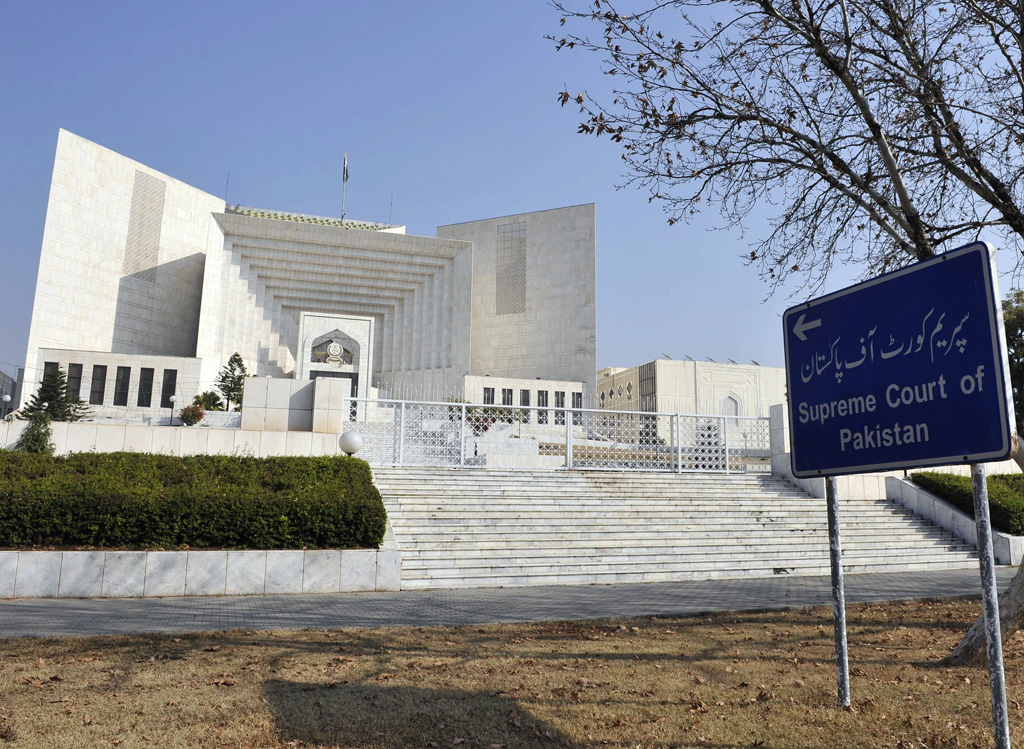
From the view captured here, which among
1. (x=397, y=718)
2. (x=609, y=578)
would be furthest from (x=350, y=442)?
(x=397, y=718)

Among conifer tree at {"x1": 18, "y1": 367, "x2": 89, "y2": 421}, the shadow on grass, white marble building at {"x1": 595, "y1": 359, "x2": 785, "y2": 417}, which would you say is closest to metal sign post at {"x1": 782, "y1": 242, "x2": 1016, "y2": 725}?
the shadow on grass

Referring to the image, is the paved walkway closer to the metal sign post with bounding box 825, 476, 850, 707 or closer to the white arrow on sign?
the metal sign post with bounding box 825, 476, 850, 707

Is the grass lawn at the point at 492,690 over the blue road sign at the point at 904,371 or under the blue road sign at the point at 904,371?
under

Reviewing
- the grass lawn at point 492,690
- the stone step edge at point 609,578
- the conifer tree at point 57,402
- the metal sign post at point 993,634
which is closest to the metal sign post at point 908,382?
the metal sign post at point 993,634

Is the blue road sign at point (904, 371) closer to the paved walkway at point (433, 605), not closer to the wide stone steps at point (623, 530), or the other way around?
the paved walkway at point (433, 605)

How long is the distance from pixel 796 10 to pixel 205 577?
8.74 metres

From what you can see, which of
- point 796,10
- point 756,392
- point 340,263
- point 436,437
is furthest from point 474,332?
point 796,10

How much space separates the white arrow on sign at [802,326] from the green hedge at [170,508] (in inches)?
274

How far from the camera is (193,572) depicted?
8.61 m

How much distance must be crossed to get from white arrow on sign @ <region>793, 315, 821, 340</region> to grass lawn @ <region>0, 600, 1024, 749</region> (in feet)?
6.73

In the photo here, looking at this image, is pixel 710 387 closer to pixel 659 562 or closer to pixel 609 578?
pixel 659 562

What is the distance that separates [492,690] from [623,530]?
7710 mm

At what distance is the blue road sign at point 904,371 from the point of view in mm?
2678

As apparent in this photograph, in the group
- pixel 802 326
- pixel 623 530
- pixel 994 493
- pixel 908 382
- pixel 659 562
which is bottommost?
pixel 659 562
